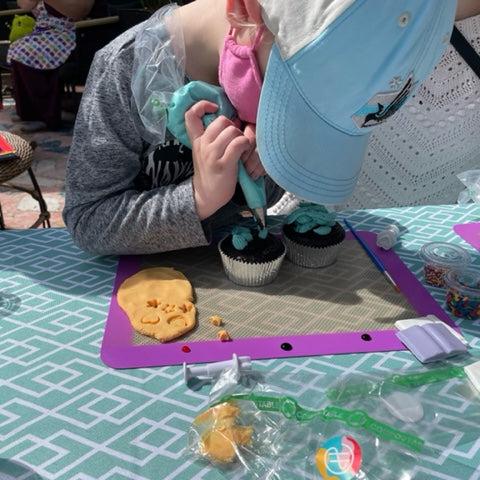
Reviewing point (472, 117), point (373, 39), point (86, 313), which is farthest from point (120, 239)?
point (472, 117)

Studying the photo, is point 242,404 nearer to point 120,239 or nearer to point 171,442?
point 171,442

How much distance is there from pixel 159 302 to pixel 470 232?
525 millimetres

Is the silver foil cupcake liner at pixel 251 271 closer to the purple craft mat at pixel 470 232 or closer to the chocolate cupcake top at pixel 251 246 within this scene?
the chocolate cupcake top at pixel 251 246

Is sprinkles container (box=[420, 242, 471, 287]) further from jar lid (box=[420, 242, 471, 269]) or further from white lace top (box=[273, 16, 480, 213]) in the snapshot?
white lace top (box=[273, 16, 480, 213])

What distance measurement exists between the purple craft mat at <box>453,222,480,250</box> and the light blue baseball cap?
31 cm

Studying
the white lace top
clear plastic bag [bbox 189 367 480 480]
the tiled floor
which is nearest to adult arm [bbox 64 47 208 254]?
clear plastic bag [bbox 189 367 480 480]

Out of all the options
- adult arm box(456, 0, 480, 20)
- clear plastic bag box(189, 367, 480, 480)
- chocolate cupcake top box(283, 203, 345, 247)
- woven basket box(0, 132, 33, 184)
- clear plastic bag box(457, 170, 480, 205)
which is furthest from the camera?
woven basket box(0, 132, 33, 184)

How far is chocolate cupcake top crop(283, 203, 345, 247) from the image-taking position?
0.80 m

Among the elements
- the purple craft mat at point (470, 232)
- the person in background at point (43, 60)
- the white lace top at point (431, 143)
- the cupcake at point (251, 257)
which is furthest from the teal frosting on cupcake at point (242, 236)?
the person in background at point (43, 60)

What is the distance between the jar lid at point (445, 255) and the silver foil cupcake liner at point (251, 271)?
8.4 inches

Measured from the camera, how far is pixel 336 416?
0.53 meters

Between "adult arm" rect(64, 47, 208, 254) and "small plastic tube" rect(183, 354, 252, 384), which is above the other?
"adult arm" rect(64, 47, 208, 254)

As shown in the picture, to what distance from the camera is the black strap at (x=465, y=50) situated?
1.21 metres

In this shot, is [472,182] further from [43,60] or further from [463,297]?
[43,60]
